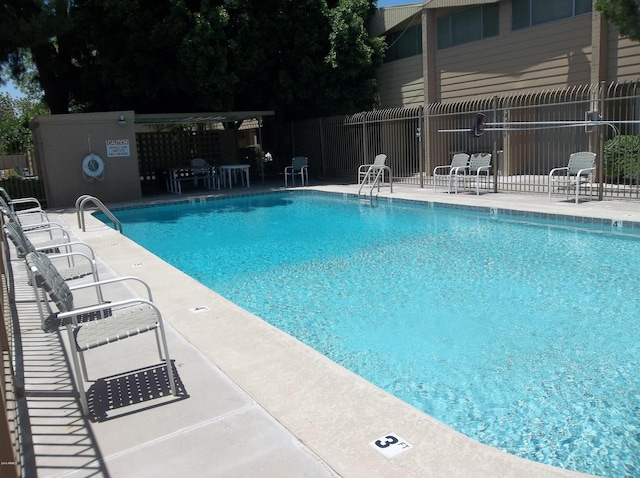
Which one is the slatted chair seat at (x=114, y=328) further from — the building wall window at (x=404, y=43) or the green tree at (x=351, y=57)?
the building wall window at (x=404, y=43)

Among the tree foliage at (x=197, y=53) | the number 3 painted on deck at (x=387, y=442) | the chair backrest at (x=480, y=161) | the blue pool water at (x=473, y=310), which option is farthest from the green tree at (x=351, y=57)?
the number 3 painted on deck at (x=387, y=442)

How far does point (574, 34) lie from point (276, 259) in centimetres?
1024

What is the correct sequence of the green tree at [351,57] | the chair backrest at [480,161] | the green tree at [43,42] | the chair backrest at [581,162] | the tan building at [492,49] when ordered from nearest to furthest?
1. the chair backrest at [581,162]
2. the chair backrest at [480,161]
3. the tan building at [492,49]
4. the green tree at [43,42]
5. the green tree at [351,57]

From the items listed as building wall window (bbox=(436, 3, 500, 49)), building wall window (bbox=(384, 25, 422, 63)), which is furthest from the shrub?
building wall window (bbox=(384, 25, 422, 63))

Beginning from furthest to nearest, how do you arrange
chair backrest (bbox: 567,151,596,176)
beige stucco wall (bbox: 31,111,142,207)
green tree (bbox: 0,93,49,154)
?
green tree (bbox: 0,93,49,154)
beige stucco wall (bbox: 31,111,142,207)
chair backrest (bbox: 567,151,596,176)

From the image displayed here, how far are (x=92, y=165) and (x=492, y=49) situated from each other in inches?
451

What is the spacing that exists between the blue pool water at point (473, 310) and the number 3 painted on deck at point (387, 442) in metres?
0.85

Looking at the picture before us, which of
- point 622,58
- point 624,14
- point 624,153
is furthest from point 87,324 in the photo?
point 622,58

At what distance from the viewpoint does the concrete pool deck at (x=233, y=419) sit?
2500mm

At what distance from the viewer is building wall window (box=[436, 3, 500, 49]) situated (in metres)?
15.6

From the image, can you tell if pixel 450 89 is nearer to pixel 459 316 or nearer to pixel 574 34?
pixel 574 34

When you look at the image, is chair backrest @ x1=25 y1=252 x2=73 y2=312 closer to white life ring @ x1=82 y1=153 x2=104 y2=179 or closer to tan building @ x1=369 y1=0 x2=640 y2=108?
white life ring @ x1=82 y1=153 x2=104 y2=179

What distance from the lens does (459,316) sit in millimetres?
5289

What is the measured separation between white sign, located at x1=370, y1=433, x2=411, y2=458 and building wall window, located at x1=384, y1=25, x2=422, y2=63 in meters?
16.9
